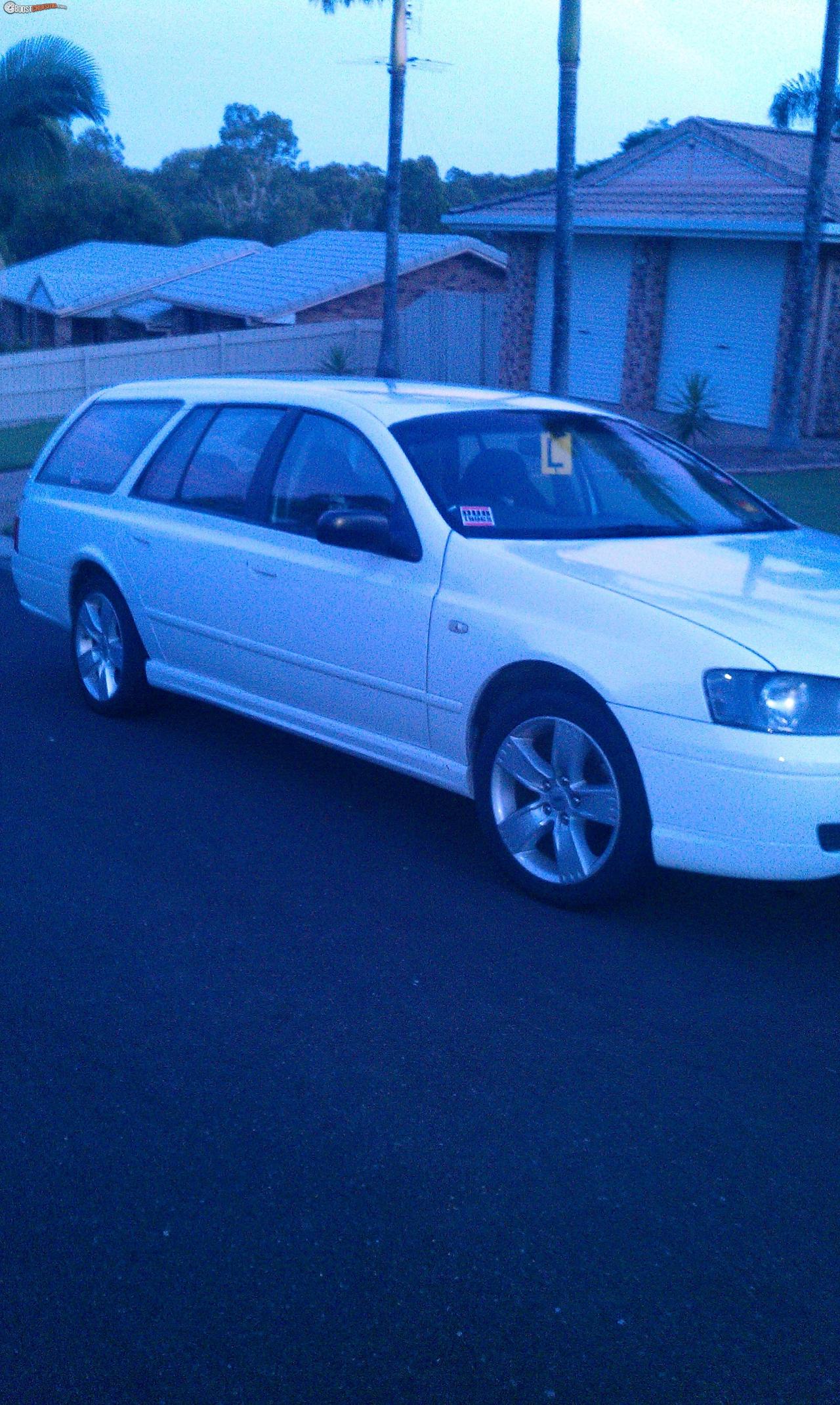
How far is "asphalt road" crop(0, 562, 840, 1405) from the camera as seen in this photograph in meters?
2.79

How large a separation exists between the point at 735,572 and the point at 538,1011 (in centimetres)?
176

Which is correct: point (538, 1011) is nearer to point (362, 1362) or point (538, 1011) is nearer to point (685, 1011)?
point (685, 1011)

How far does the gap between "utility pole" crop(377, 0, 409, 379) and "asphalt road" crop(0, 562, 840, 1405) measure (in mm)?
20747

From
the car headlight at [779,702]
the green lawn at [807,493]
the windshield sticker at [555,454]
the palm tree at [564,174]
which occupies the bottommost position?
the green lawn at [807,493]

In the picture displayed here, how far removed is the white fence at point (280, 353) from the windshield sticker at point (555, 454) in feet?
76.3

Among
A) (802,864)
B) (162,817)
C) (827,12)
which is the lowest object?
(162,817)

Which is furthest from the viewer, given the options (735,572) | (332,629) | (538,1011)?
(332,629)

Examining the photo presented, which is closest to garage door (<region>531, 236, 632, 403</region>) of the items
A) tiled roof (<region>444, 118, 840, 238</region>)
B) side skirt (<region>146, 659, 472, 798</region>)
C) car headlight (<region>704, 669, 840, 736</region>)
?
tiled roof (<region>444, 118, 840, 238</region>)

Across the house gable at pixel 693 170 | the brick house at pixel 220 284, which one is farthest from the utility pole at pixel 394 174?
the brick house at pixel 220 284

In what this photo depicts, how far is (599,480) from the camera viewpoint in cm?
589

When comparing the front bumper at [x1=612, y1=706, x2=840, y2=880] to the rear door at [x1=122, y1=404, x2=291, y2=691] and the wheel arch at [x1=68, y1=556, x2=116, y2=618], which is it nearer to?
the rear door at [x1=122, y1=404, x2=291, y2=691]

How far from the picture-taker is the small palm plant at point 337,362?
28.3 metres

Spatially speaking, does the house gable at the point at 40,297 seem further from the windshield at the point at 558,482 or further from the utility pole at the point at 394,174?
the windshield at the point at 558,482

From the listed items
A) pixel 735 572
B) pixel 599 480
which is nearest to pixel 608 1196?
pixel 735 572
